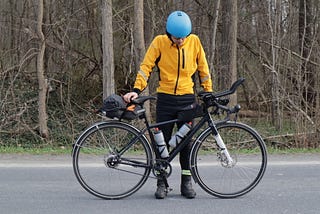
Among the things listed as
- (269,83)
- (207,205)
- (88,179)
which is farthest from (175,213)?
(269,83)

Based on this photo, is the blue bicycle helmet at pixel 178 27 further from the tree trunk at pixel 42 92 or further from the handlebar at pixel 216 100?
the tree trunk at pixel 42 92

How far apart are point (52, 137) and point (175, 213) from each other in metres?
7.53

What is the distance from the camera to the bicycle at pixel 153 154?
5.66m

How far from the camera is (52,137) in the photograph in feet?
40.6

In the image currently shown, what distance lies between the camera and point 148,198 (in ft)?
19.2

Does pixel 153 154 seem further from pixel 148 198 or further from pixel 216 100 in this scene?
pixel 216 100

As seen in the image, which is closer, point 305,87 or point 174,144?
point 174,144

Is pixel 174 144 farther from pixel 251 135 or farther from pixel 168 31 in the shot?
pixel 168 31

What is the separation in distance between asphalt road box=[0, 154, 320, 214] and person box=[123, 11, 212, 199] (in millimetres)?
283

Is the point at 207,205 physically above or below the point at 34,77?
below

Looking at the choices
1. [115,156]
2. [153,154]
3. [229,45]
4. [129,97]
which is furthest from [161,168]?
[229,45]

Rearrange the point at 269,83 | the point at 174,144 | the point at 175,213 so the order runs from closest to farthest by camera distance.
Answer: the point at 175,213, the point at 174,144, the point at 269,83

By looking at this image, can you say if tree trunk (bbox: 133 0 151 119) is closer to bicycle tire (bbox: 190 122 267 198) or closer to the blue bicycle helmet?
bicycle tire (bbox: 190 122 267 198)

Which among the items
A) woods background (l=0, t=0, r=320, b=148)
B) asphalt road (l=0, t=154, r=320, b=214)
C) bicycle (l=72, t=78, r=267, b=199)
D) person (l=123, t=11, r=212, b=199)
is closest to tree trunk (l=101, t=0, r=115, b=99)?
woods background (l=0, t=0, r=320, b=148)
